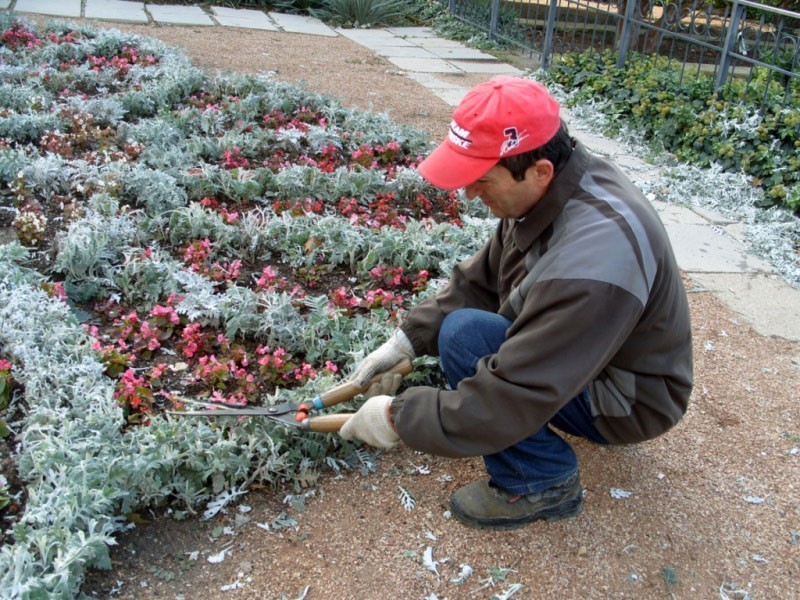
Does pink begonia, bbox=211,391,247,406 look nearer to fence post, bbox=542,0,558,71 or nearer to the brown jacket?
the brown jacket

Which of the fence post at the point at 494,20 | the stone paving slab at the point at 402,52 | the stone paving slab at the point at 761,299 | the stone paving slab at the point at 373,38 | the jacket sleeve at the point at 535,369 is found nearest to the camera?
the jacket sleeve at the point at 535,369

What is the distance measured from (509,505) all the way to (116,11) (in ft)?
27.2

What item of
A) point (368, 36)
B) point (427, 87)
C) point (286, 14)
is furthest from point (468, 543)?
point (286, 14)

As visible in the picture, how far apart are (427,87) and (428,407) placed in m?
5.78

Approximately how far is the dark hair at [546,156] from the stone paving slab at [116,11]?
768cm

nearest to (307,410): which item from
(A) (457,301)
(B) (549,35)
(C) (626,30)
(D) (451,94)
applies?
(A) (457,301)

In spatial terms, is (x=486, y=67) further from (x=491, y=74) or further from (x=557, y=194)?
(x=557, y=194)

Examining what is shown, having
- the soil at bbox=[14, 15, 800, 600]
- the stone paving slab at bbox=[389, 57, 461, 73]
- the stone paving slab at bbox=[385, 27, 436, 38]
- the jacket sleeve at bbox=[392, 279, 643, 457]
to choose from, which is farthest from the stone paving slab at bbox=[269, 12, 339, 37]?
the jacket sleeve at bbox=[392, 279, 643, 457]

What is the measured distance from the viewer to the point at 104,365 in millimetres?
2787

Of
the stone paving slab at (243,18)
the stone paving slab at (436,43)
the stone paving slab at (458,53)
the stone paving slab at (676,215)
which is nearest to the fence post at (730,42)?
the stone paving slab at (676,215)

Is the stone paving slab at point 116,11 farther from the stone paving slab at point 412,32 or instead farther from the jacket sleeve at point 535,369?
the jacket sleeve at point 535,369

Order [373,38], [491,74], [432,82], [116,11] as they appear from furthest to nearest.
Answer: [373,38], [116,11], [491,74], [432,82]

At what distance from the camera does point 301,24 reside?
9.93m

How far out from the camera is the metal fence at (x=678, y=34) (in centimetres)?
594
